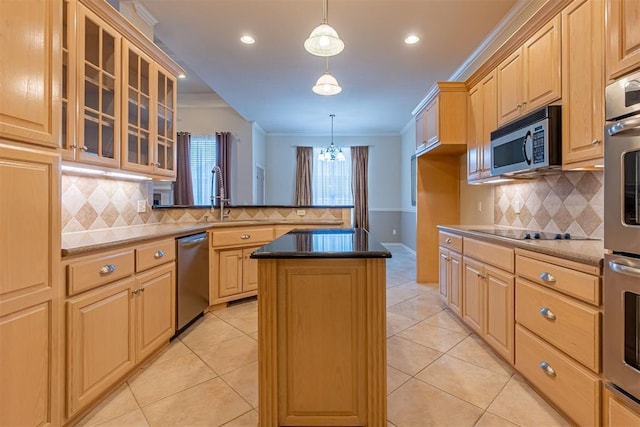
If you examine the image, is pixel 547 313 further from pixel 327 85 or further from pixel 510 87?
pixel 327 85

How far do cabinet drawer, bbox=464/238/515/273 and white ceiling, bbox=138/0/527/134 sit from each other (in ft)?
7.15

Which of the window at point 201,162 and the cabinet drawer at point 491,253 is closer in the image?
the cabinet drawer at point 491,253

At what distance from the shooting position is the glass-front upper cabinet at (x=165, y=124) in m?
2.77

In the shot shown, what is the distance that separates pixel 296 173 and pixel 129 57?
209 inches

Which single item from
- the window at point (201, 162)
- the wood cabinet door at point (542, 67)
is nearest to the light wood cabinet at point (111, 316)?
the wood cabinet door at point (542, 67)

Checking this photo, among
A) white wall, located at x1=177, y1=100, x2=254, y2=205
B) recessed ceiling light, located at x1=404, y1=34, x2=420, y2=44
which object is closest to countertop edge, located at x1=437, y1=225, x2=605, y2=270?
recessed ceiling light, located at x1=404, y1=34, x2=420, y2=44

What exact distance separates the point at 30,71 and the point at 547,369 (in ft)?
9.44

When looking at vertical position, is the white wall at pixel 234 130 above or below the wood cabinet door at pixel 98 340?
above

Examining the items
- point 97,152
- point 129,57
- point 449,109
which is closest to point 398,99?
point 449,109

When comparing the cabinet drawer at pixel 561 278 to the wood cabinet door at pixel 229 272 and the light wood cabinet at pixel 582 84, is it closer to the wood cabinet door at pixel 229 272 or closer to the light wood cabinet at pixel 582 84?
the light wood cabinet at pixel 582 84

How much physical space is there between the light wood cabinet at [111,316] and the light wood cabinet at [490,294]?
2413 mm

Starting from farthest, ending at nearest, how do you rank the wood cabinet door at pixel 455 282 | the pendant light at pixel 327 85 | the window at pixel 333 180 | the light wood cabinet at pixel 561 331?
the window at pixel 333 180, the wood cabinet door at pixel 455 282, the pendant light at pixel 327 85, the light wood cabinet at pixel 561 331

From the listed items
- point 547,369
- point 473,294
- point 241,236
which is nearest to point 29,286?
point 241,236

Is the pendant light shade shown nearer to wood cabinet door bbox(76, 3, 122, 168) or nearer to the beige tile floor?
wood cabinet door bbox(76, 3, 122, 168)
